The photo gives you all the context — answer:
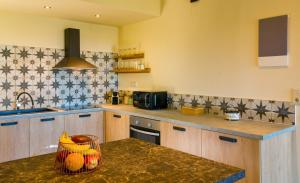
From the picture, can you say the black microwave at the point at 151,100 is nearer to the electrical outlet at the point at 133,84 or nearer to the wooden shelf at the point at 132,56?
the electrical outlet at the point at 133,84

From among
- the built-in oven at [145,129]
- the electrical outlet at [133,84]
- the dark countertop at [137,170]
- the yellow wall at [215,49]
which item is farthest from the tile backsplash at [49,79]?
the dark countertop at [137,170]

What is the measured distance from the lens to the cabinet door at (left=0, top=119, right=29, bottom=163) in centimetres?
289

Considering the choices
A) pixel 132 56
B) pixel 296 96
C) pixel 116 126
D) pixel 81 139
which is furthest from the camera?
pixel 132 56

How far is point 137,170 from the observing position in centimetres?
124

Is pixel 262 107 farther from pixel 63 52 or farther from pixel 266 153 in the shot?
pixel 63 52

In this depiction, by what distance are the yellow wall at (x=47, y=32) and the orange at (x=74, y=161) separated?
2775 mm

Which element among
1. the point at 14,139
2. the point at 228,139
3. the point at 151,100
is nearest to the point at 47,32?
the point at 14,139

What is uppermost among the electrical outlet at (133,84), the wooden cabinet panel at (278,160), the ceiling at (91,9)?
the ceiling at (91,9)

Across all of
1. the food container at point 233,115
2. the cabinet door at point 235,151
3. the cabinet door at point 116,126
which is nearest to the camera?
the cabinet door at point 235,151

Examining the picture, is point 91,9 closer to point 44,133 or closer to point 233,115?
point 44,133

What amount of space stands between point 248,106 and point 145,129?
114 centimetres

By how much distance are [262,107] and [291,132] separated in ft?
1.11

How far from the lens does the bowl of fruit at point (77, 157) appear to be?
1157 millimetres

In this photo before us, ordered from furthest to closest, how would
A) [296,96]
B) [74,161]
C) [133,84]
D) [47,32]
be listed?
[133,84]
[47,32]
[296,96]
[74,161]
